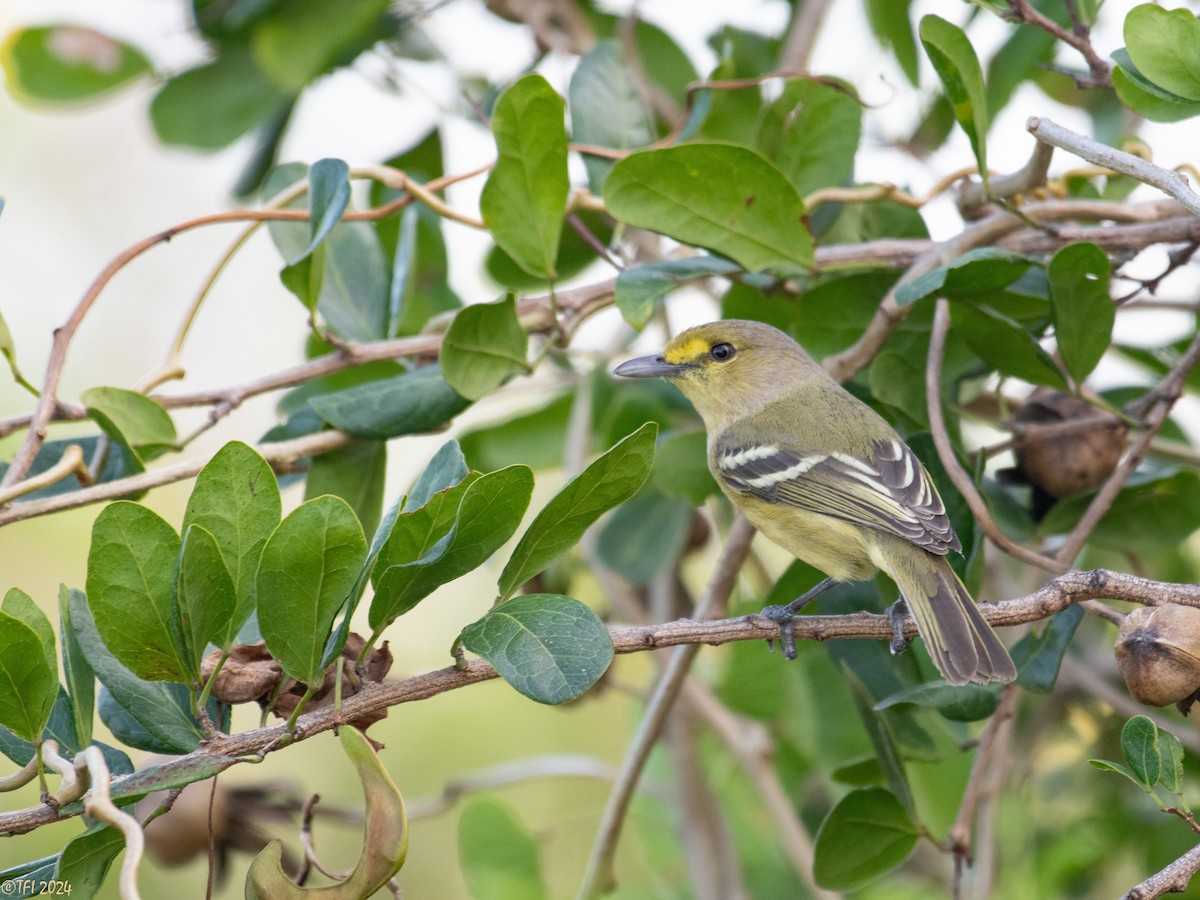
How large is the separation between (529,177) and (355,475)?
0.72 metres

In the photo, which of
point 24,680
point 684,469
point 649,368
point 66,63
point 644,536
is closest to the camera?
point 24,680

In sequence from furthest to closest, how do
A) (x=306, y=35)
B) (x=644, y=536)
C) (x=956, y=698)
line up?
(x=644, y=536) → (x=306, y=35) → (x=956, y=698)

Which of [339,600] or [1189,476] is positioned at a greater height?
[339,600]

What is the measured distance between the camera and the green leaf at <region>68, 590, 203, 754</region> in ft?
5.36

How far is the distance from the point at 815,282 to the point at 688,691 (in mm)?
1334

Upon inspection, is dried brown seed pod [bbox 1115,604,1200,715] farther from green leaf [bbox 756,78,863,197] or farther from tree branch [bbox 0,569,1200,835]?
A: green leaf [bbox 756,78,863,197]

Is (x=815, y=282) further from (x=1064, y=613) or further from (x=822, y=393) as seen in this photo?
(x=1064, y=613)

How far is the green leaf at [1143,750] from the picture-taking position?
1611mm

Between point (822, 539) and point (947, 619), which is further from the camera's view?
point (822, 539)

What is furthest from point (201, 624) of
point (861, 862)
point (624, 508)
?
point (624, 508)

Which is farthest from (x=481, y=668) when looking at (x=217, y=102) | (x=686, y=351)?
(x=217, y=102)

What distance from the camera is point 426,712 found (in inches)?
235

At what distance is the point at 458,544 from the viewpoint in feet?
5.29

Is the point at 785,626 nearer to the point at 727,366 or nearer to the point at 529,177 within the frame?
the point at 529,177
